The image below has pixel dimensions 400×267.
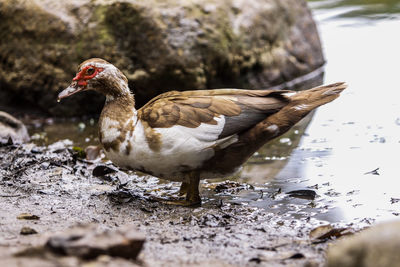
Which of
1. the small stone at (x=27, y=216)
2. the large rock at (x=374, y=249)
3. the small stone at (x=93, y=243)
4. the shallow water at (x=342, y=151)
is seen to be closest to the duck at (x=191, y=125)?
the shallow water at (x=342, y=151)

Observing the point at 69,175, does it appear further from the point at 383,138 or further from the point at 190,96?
the point at 383,138

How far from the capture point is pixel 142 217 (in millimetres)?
4367

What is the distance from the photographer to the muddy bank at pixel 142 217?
337 cm

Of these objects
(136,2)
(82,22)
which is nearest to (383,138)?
(136,2)

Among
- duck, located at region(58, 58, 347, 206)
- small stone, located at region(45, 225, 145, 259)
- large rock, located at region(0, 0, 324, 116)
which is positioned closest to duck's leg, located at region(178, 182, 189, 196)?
duck, located at region(58, 58, 347, 206)

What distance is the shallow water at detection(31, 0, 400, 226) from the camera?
4609 mm

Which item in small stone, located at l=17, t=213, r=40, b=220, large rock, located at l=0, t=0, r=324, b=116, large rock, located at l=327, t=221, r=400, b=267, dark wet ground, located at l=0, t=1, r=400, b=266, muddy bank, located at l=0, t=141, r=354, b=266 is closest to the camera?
large rock, located at l=327, t=221, r=400, b=267

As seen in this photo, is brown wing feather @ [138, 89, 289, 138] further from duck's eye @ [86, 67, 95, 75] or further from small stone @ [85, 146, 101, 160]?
small stone @ [85, 146, 101, 160]

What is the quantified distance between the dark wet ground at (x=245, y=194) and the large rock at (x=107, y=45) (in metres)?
0.56

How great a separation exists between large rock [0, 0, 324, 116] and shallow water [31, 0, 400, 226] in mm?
619

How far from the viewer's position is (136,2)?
24.7ft

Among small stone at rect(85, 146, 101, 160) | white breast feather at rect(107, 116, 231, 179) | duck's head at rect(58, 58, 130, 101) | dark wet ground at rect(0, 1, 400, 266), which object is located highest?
duck's head at rect(58, 58, 130, 101)

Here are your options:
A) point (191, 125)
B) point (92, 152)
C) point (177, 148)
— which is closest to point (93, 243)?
point (177, 148)

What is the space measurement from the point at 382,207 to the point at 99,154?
307 cm
